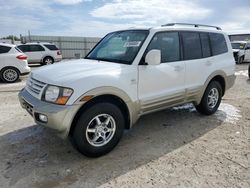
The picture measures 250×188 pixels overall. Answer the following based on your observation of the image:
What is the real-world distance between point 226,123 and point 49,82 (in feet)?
11.9

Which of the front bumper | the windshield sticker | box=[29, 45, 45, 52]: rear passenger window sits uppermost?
the windshield sticker

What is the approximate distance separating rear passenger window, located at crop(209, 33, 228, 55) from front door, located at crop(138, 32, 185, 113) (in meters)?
1.16

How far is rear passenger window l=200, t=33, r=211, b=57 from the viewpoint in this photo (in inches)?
196

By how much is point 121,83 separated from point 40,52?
1365 cm

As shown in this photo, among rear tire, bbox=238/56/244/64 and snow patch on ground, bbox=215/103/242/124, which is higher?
rear tire, bbox=238/56/244/64

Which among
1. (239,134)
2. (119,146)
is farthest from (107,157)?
(239,134)

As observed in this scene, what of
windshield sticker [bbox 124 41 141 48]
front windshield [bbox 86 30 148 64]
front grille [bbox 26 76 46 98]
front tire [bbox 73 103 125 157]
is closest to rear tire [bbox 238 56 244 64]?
front windshield [bbox 86 30 148 64]

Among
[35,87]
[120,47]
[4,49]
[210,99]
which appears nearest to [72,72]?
[35,87]

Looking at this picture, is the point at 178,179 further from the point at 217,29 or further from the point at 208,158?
the point at 217,29

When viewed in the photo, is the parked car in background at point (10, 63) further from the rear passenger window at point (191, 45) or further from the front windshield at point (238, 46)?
the front windshield at point (238, 46)

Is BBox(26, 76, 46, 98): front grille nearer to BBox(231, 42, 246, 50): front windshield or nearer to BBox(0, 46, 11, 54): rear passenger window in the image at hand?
BBox(0, 46, 11, 54): rear passenger window

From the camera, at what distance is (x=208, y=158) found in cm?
355

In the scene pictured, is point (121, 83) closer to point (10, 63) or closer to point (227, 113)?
point (227, 113)

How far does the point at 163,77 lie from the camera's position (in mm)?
4102
